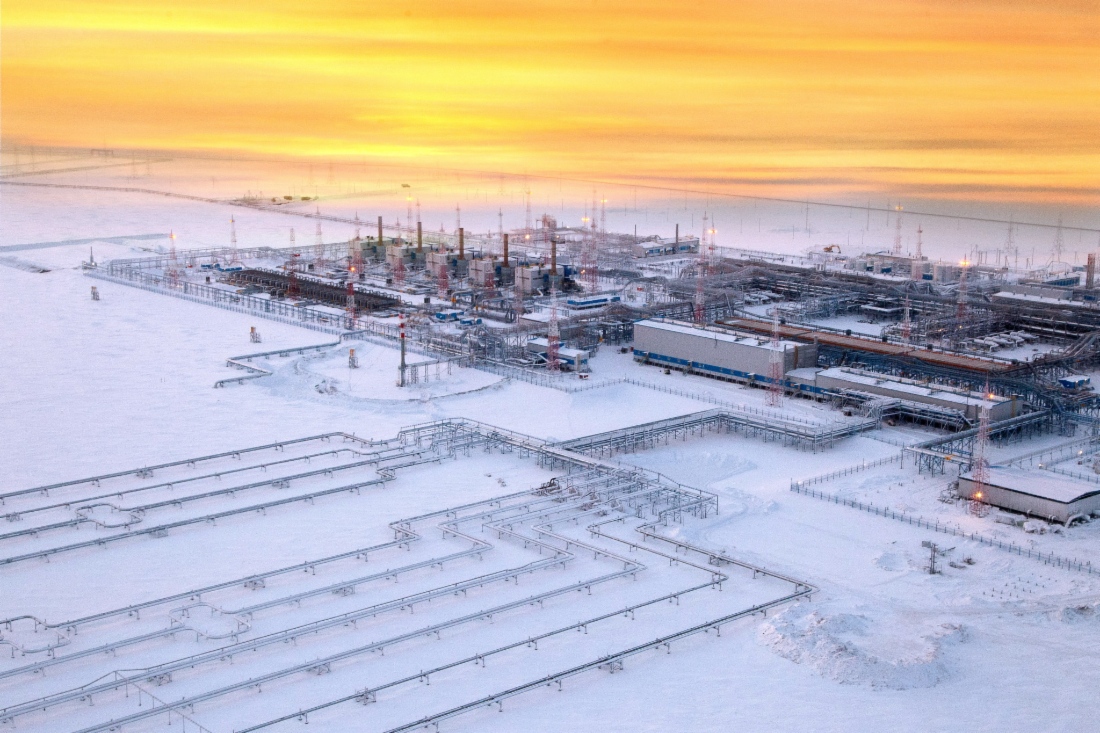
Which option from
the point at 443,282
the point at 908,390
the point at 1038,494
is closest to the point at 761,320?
the point at 908,390

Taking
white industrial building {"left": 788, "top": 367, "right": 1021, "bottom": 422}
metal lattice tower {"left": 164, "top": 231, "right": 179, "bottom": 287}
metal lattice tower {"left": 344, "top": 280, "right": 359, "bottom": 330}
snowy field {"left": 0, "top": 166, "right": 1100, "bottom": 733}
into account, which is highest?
metal lattice tower {"left": 164, "top": 231, "right": 179, "bottom": 287}

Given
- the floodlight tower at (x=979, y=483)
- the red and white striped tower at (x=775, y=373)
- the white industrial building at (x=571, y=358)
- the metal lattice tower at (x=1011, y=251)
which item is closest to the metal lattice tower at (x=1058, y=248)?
the metal lattice tower at (x=1011, y=251)

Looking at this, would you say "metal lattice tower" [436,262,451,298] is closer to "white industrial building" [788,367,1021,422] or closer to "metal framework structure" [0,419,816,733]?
"white industrial building" [788,367,1021,422]

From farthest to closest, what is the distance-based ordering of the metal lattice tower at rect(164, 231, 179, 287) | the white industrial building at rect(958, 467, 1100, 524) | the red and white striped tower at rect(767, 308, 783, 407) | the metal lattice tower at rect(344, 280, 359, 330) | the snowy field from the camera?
1. the metal lattice tower at rect(164, 231, 179, 287)
2. the metal lattice tower at rect(344, 280, 359, 330)
3. the red and white striped tower at rect(767, 308, 783, 407)
4. the white industrial building at rect(958, 467, 1100, 524)
5. the snowy field

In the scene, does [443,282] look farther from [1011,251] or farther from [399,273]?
[1011,251]

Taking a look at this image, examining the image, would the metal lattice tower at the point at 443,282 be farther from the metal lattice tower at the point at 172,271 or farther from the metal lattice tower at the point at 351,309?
the metal lattice tower at the point at 172,271

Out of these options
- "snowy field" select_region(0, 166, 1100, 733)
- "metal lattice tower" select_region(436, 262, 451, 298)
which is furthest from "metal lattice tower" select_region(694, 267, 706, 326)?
"snowy field" select_region(0, 166, 1100, 733)

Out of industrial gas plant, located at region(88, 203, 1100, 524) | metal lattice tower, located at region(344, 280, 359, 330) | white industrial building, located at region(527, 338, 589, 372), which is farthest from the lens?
metal lattice tower, located at region(344, 280, 359, 330)
